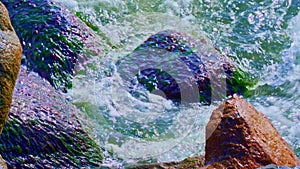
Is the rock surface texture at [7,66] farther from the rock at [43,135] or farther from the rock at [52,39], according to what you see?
the rock at [52,39]

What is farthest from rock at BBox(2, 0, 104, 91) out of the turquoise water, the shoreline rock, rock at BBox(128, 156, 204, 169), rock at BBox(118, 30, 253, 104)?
the shoreline rock

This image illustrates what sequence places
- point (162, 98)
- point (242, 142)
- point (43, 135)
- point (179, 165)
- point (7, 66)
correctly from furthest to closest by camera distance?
1. point (162, 98)
2. point (43, 135)
3. point (179, 165)
4. point (242, 142)
5. point (7, 66)

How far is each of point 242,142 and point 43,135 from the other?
1.79m

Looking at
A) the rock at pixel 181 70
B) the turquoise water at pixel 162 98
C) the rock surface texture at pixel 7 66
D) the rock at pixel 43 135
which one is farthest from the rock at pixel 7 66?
the rock at pixel 181 70

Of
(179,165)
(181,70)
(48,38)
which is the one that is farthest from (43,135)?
(181,70)

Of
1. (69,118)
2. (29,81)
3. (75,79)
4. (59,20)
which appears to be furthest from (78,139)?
(59,20)

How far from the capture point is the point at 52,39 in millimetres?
7285

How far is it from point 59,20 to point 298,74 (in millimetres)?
3008

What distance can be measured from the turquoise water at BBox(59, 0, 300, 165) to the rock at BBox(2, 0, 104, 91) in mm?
191

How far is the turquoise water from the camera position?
21.7ft

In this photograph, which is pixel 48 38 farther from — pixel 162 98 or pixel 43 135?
pixel 43 135

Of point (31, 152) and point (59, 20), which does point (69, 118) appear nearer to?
point (31, 152)

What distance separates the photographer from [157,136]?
6672 millimetres

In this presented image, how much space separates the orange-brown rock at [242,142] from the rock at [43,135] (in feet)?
4.48
